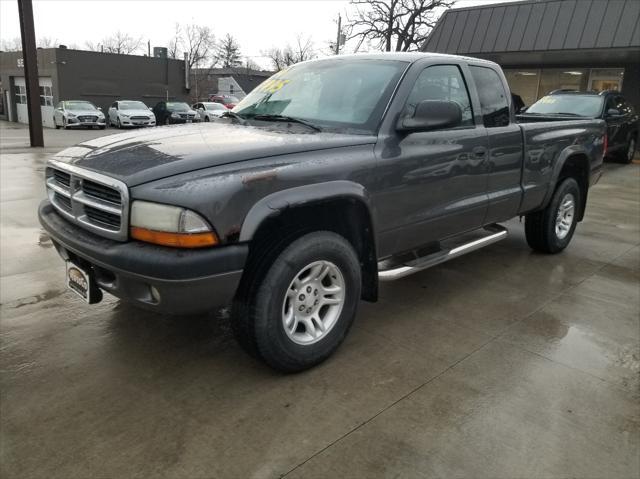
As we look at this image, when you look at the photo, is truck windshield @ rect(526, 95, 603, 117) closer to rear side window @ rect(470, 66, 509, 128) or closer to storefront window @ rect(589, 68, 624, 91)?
storefront window @ rect(589, 68, 624, 91)

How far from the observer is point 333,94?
363 centimetres

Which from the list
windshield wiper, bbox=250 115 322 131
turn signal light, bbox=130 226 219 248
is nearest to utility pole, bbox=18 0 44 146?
windshield wiper, bbox=250 115 322 131

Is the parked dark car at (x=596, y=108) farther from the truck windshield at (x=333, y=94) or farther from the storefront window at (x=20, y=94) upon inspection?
the storefront window at (x=20, y=94)

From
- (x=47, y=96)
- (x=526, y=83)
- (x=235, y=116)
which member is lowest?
(x=47, y=96)

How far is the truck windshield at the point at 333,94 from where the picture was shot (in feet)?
11.2

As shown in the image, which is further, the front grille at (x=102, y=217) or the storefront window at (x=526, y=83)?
the storefront window at (x=526, y=83)

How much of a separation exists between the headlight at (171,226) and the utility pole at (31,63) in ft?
49.5

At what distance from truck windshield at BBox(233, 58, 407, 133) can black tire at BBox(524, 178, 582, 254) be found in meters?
2.58

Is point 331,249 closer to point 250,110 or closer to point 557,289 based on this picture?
point 250,110

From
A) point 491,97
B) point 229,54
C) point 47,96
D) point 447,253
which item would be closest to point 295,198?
point 447,253

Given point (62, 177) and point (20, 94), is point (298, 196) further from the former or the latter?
point (20, 94)

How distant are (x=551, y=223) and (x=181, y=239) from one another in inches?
165

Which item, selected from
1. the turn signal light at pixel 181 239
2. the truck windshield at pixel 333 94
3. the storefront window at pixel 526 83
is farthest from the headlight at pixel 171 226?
the storefront window at pixel 526 83

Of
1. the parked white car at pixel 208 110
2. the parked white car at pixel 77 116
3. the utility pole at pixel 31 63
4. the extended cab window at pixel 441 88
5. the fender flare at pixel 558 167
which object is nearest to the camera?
the extended cab window at pixel 441 88
